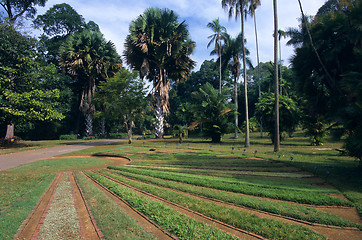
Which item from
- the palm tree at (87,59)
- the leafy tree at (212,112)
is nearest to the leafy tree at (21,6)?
the palm tree at (87,59)

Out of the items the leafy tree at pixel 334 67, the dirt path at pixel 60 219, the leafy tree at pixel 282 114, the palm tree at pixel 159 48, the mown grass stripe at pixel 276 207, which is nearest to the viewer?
the dirt path at pixel 60 219

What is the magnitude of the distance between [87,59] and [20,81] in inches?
508

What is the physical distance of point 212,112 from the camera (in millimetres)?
24031

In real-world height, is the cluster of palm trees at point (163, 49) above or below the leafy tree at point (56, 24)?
below

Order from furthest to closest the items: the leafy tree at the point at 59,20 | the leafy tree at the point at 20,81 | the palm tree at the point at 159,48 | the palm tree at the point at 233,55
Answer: the leafy tree at the point at 59,20 < the palm tree at the point at 233,55 < the palm tree at the point at 159,48 < the leafy tree at the point at 20,81

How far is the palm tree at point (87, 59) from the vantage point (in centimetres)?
3197

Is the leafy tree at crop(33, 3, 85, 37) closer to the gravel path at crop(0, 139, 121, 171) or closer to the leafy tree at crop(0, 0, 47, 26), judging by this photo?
the leafy tree at crop(0, 0, 47, 26)

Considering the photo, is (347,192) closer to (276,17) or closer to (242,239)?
(242,239)

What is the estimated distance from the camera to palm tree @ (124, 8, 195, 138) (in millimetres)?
27062

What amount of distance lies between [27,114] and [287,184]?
21800 mm

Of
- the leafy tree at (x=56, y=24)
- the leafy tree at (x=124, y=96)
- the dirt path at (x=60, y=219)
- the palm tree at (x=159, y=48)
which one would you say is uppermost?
the leafy tree at (x=56, y=24)

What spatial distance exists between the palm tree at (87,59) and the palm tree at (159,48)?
7.56 metres

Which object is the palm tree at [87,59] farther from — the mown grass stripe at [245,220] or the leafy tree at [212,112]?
the mown grass stripe at [245,220]

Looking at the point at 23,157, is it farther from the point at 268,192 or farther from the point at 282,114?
the point at 282,114
